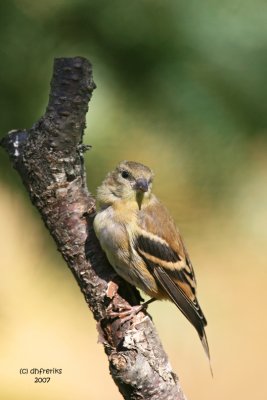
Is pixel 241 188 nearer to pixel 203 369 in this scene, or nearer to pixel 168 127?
pixel 168 127

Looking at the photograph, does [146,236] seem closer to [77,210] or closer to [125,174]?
[125,174]

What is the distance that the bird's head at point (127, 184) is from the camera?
76.8 inches

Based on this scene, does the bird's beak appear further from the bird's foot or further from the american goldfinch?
the bird's foot

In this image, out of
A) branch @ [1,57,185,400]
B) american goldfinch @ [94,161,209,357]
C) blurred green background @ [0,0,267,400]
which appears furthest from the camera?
american goldfinch @ [94,161,209,357]

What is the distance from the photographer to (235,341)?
211cm

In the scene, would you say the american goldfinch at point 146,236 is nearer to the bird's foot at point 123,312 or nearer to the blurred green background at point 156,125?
the blurred green background at point 156,125

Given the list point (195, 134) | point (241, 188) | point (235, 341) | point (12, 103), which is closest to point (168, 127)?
point (195, 134)

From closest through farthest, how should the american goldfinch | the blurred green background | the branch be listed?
the branch → the blurred green background → the american goldfinch

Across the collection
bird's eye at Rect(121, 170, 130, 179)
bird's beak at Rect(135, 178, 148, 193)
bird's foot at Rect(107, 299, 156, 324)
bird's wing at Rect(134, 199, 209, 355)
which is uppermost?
bird's eye at Rect(121, 170, 130, 179)

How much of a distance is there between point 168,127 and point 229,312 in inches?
17.7

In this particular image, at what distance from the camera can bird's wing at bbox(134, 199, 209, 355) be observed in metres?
1.98

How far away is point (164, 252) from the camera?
201cm

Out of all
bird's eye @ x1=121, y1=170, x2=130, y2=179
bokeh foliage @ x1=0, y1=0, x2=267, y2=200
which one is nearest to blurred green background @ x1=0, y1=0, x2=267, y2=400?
bokeh foliage @ x1=0, y1=0, x2=267, y2=200

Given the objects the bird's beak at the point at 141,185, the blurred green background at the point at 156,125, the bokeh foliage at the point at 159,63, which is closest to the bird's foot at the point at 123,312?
the blurred green background at the point at 156,125
